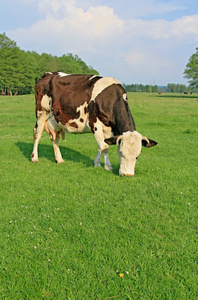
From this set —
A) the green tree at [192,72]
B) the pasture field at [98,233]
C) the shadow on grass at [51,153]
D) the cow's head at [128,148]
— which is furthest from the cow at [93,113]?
the green tree at [192,72]

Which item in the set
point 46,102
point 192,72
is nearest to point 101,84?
point 46,102

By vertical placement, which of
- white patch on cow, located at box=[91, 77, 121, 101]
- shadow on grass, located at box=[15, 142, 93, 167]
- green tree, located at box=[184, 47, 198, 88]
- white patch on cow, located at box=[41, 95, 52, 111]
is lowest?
shadow on grass, located at box=[15, 142, 93, 167]

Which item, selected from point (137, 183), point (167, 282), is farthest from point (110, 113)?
point (167, 282)

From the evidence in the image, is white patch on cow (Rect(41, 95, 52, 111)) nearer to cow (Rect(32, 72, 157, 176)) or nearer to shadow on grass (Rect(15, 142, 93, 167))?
cow (Rect(32, 72, 157, 176))

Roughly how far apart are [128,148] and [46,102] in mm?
4381

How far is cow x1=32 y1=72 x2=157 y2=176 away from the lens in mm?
7719

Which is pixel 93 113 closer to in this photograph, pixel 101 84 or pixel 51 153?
pixel 101 84

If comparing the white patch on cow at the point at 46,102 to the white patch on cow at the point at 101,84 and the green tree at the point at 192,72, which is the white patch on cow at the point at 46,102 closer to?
the white patch on cow at the point at 101,84

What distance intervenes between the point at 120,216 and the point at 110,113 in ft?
13.0

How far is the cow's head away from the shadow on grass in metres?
2.26

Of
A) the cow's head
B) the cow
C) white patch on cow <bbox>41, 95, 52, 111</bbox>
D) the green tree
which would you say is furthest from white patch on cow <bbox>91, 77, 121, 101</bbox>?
the green tree

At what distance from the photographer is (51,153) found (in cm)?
1215

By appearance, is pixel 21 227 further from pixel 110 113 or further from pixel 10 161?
pixel 10 161

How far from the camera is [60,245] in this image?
14.8 feet
